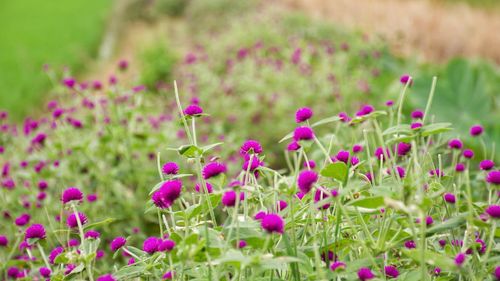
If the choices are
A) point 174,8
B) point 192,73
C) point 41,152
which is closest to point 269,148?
point 192,73

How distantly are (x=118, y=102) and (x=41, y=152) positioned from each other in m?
0.42

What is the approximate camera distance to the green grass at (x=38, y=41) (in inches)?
291

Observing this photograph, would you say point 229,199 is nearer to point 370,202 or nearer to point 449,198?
point 370,202

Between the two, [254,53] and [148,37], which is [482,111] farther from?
[148,37]

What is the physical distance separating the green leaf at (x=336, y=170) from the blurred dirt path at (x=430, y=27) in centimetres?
461

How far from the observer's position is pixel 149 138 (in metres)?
2.62

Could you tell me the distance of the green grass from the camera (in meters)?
7.39

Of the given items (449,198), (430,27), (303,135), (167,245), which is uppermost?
(303,135)

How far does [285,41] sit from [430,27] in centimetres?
166

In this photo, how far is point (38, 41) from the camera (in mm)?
9781

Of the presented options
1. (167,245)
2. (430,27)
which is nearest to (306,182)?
(167,245)

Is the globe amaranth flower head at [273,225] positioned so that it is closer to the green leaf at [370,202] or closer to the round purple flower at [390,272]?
the green leaf at [370,202]

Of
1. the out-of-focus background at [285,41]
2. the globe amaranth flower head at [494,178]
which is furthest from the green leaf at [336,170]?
the out-of-focus background at [285,41]

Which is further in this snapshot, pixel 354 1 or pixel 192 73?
pixel 354 1
